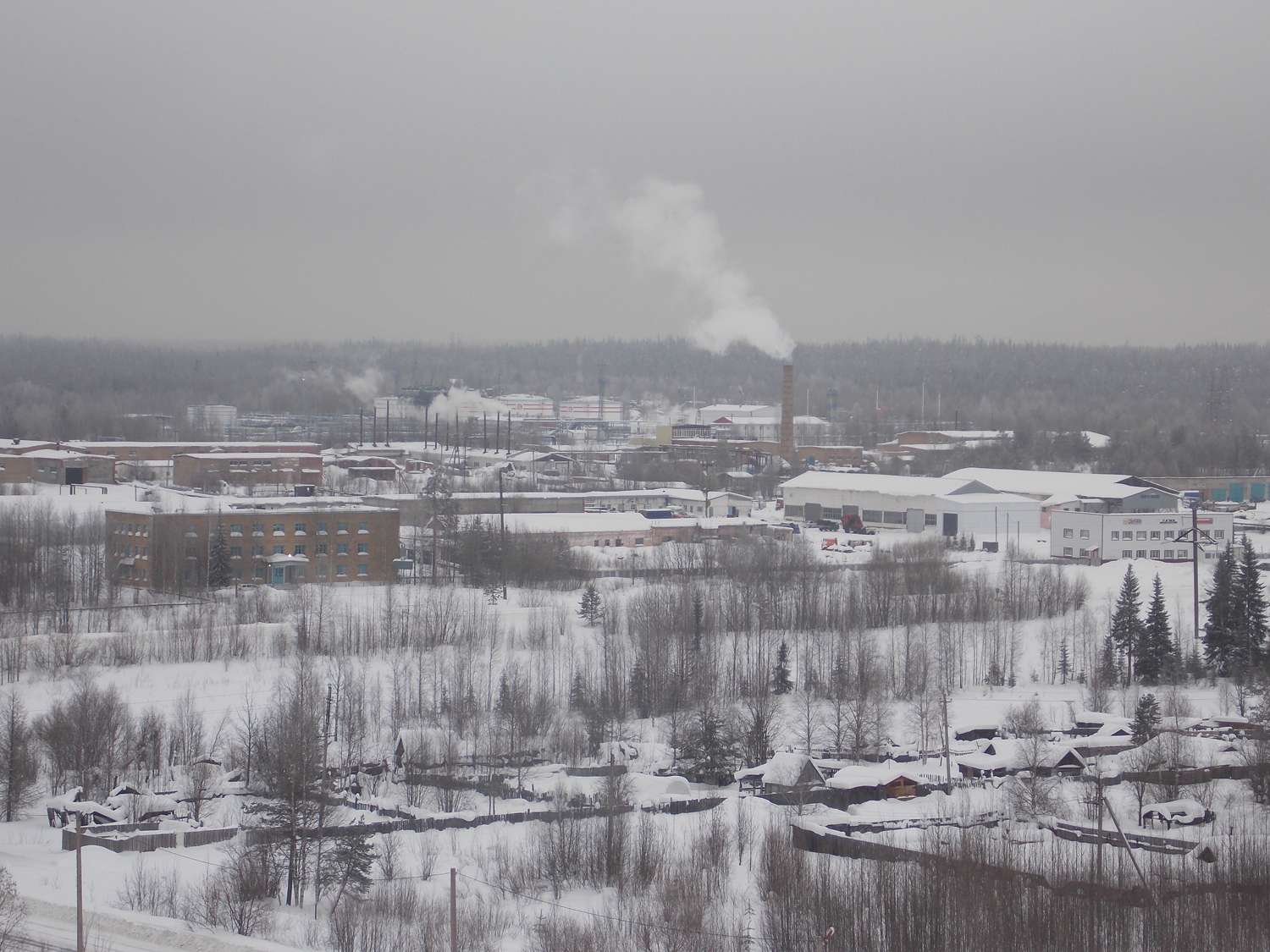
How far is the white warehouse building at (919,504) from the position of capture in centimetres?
2270

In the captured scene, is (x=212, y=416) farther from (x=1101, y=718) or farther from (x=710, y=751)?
(x=1101, y=718)

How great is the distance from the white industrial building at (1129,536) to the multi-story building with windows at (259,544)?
32.2ft

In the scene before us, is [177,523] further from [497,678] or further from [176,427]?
[176,427]

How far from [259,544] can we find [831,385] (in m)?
50.5

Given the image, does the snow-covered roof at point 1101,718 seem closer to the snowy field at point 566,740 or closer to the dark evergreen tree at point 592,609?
the snowy field at point 566,740

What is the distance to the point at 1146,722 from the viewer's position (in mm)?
10602

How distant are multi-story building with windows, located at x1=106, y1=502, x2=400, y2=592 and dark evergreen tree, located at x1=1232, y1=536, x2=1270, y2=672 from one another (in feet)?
33.1

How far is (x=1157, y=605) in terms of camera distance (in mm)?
13328

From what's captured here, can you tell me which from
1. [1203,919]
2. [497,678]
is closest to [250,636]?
[497,678]

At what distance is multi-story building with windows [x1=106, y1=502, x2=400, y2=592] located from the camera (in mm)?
17062

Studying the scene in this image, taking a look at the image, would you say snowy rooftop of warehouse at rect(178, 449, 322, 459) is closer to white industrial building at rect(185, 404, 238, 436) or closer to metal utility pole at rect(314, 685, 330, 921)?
white industrial building at rect(185, 404, 238, 436)

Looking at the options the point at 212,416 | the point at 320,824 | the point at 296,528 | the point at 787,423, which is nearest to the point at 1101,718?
the point at 320,824

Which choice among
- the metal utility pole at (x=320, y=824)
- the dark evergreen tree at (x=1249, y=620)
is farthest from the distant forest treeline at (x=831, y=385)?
the metal utility pole at (x=320, y=824)

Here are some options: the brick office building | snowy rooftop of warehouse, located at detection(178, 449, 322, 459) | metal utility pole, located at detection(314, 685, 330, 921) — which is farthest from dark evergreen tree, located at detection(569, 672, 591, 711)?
snowy rooftop of warehouse, located at detection(178, 449, 322, 459)
